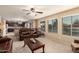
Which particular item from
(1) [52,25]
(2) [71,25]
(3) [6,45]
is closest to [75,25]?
(2) [71,25]

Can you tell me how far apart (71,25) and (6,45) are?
151 centimetres

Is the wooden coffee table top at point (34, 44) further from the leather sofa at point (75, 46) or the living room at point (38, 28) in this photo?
the leather sofa at point (75, 46)

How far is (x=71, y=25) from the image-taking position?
7.27ft

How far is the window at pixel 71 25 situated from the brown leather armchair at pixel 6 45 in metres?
1.27

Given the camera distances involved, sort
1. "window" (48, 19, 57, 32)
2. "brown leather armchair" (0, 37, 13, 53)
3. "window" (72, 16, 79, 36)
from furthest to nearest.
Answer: "window" (48, 19, 57, 32) < "window" (72, 16, 79, 36) < "brown leather armchair" (0, 37, 13, 53)

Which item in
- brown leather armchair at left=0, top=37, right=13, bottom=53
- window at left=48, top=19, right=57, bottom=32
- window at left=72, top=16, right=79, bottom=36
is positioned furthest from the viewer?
window at left=48, top=19, right=57, bottom=32

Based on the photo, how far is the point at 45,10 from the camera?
87.7 inches

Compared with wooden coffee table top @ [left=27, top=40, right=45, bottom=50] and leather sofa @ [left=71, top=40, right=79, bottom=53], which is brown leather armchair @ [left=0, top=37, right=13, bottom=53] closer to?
wooden coffee table top @ [left=27, top=40, right=45, bottom=50]

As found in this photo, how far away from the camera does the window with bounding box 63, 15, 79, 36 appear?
7.12 feet

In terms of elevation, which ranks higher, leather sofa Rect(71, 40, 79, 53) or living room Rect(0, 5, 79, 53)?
living room Rect(0, 5, 79, 53)

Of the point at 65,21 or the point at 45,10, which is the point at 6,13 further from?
the point at 65,21

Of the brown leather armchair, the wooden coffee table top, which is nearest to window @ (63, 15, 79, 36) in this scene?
the wooden coffee table top

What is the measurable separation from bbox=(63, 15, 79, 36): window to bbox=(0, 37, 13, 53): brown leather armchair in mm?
1269
